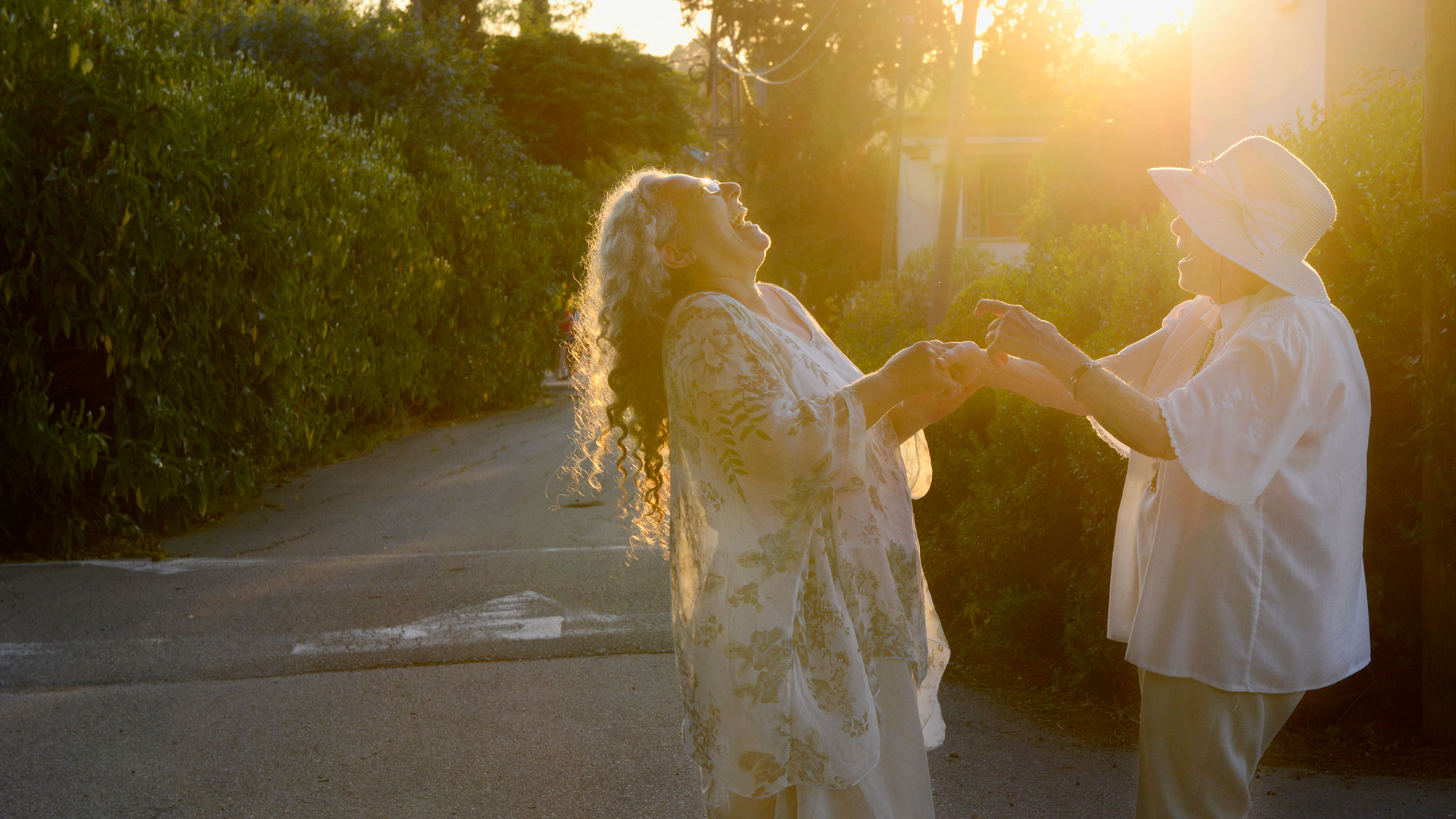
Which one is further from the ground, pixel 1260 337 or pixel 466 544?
pixel 1260 337

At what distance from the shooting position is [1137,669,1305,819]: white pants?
251cm

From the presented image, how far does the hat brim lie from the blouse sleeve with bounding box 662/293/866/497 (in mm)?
846

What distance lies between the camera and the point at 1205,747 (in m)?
2.52

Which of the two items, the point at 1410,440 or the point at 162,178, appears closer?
the point at 1410,440

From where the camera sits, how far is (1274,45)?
943 centimetres

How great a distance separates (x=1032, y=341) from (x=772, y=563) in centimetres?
77

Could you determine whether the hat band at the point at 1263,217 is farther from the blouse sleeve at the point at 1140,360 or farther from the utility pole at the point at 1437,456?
the utility pole at the point at 1437,456

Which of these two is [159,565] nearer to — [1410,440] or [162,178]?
[162,178]

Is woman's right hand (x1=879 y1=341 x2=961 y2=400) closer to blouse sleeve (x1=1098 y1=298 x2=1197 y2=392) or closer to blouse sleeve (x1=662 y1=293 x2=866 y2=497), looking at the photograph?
blouse sleeve (x1=662 y1=293 x2=866 y2=497)

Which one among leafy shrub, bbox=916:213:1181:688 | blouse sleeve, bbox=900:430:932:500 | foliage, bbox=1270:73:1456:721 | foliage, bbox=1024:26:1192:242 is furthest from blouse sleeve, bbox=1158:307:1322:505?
foliage, bbox=1024:26:1192:242

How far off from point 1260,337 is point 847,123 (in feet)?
127

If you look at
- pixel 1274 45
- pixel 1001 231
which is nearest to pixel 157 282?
pixel 1274 45

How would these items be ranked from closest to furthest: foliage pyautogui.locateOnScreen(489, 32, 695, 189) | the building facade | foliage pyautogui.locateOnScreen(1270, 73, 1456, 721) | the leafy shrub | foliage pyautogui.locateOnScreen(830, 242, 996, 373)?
foliage pyautogui.locateOnScreen(1270, 73, 1456, 721)
the leafy shrub
the building facade
foliage pyautogui.locateOnScreen(830, 242, 996, 373)
foliage pyautogui.locateOnScreen(489, 32, 695, 189)

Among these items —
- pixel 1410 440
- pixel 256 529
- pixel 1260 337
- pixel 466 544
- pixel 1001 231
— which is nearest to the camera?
pixel 1260 337
